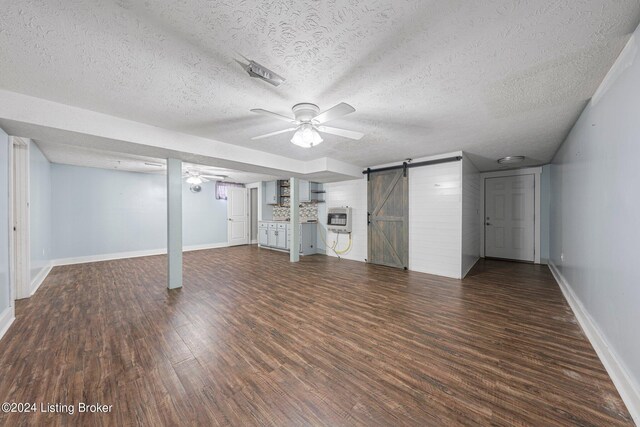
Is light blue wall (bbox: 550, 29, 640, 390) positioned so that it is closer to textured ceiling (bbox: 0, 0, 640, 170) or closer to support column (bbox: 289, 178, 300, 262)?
textured ceiling (bbox: 0, 0, 640, 170)

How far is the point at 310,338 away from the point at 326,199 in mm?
4995

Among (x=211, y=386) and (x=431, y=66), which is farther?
(x=431, y=66)

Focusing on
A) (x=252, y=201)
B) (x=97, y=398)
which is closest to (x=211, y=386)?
(x=97, y=398)

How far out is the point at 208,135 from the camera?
3.61m

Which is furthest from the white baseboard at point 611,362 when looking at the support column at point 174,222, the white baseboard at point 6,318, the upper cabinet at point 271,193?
the upper cabinet at point 271,193

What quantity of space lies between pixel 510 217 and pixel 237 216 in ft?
27.6

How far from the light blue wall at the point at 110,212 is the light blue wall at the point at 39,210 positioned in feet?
1.16

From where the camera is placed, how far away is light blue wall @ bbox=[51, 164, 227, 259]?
5.66m

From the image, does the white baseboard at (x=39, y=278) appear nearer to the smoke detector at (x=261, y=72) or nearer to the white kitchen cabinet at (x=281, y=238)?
the smoke detector at (x=261, y=72)

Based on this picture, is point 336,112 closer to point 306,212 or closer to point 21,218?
point 21,218

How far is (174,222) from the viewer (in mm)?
4035

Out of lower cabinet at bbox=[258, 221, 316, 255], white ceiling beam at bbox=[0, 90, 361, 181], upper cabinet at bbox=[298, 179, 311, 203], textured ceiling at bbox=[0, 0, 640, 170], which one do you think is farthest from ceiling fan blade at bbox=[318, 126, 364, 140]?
lower cabinet at bbox=[258, 221, 316, 255]

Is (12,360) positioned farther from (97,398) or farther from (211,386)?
(211,386)

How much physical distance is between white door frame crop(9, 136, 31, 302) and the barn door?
20.0 ft
